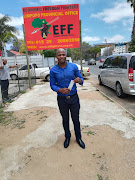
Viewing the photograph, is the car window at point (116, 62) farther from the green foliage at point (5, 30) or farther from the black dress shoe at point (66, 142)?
the green foliage at point (5, 30)

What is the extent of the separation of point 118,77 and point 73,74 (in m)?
4.09

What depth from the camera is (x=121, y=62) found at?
580cm

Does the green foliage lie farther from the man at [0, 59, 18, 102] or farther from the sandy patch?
the sandy patch

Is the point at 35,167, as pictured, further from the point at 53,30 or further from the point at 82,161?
the point at 53,30

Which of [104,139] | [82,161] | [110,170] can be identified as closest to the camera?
[110,170]

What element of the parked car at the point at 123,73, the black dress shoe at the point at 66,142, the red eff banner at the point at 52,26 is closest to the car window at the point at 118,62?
the parked car at the point at 123,73

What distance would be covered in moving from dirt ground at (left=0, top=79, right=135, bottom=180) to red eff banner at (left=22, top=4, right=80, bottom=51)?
617 cm

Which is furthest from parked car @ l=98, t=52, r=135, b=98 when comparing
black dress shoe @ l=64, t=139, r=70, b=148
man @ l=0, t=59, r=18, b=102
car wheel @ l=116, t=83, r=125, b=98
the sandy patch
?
man @ l=0, t=59, r=18, b=102

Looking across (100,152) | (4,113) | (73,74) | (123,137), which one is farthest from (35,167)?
(4,113)

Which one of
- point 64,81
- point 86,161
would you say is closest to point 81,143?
point 86,161

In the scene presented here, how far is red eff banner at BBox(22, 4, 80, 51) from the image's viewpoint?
26.2ft

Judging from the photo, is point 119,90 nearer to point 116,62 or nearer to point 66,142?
point 116,62

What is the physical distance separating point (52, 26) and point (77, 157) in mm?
7454

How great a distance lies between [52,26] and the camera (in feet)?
27.1
